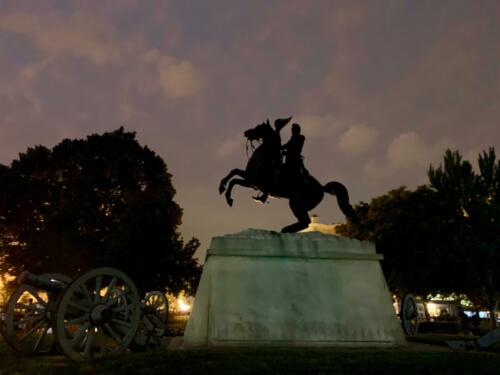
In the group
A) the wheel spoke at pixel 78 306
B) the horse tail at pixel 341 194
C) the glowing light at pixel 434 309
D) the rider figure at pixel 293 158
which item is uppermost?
the glowing light at pixel 434 309

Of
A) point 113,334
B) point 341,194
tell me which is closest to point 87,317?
point 113,334

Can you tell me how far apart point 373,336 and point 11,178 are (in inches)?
1012

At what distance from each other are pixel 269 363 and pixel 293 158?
18.3 feet

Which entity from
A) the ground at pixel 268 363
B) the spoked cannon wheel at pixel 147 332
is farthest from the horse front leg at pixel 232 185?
the ground at pixel 268 363

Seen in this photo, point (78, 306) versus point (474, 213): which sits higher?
point (474, 213)

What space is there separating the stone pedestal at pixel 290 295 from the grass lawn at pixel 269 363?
3.37 feet

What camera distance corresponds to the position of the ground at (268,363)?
6.14m

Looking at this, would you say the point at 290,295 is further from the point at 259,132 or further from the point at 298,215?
the point at 259,132

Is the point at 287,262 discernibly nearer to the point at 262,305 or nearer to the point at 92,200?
the point at 262,305

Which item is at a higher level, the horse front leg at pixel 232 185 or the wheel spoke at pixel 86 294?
the horse front leg at pixel 232 185

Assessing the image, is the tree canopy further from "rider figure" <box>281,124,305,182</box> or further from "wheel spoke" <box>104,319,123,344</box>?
"wheel spoke" <box>104,319,123,344</box>

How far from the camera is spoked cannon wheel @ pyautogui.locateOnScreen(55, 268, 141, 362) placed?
689cm

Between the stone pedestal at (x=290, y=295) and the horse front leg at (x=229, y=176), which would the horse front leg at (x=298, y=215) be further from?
the horse front leg at (x=229, y=176)

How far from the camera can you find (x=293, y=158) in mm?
10867
